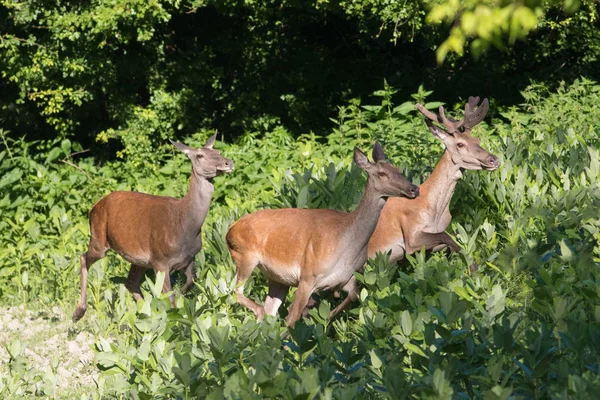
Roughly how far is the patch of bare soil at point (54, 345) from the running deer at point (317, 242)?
134cm

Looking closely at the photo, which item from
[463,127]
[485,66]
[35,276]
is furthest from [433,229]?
[485,66]

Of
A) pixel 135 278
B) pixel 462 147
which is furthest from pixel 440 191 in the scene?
pixel 135 278

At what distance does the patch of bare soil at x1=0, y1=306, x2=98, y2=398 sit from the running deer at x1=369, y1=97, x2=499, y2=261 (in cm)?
253

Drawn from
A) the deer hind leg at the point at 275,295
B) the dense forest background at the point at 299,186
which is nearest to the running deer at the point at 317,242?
the deer hind leg at the point at 275,295

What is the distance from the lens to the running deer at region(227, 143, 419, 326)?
8.09 m

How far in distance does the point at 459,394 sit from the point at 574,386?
730mm

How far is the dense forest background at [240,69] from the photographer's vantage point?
57.2ft

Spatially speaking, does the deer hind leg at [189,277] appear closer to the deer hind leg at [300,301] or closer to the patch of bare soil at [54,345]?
the patch of bare soil at [54,345]

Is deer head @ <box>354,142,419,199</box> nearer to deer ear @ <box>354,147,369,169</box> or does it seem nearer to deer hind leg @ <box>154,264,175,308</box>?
deer ear @ <box>354,147,369,169</box>

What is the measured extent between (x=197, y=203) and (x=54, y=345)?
1.67 metres

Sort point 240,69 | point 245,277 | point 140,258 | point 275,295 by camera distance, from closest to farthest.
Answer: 1. point 245,277
2. point 275,295
3. point 140,258
4. point 240,69

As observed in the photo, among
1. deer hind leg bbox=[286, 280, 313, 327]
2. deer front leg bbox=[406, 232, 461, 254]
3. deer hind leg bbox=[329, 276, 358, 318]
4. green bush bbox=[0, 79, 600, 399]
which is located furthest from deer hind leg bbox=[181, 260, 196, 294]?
deer front leg bbox=[406, 232, 461, 254]

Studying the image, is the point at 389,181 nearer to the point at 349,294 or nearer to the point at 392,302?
the point at 349,294

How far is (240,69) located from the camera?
2027cm
